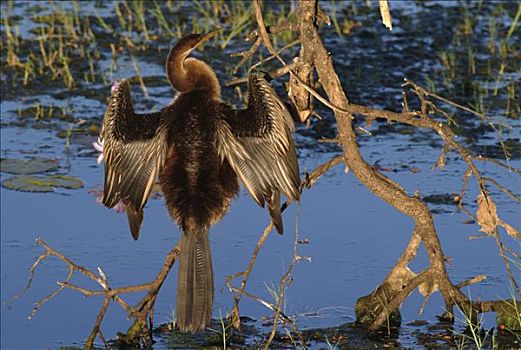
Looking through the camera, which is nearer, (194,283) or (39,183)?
(194,283)

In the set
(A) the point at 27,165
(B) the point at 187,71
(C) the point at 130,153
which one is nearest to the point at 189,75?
(B) the point at 187,71

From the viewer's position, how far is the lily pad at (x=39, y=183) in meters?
7.58

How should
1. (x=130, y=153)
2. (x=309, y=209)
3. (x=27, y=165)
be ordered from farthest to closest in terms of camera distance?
(x=27, y=165) → (x=309, y=209) → (x=130, y=153)

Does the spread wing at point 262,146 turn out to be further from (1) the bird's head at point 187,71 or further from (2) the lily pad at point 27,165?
(2) the lily pad at point 27,165

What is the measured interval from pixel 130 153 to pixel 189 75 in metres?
0.52

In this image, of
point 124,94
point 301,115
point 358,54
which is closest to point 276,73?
point 301,115

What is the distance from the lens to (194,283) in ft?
16.6

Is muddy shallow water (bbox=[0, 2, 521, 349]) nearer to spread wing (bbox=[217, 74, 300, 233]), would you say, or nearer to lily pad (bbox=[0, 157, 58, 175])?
lily pad (bbox=[0, 157, 58, 175])

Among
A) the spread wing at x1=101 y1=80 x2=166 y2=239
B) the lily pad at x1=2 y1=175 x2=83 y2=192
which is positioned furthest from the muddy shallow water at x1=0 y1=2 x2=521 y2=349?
the spread wing at x1=101 y1=80 x2=166 y2=239

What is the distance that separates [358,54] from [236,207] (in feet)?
10.1

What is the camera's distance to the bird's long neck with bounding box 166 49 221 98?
5.46m

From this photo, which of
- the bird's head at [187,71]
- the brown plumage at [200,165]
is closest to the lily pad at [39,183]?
the bird's head at [187,71]

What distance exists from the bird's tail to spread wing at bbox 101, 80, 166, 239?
243 mm

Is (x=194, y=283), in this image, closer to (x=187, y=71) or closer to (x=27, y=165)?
(x=187, y=71)
